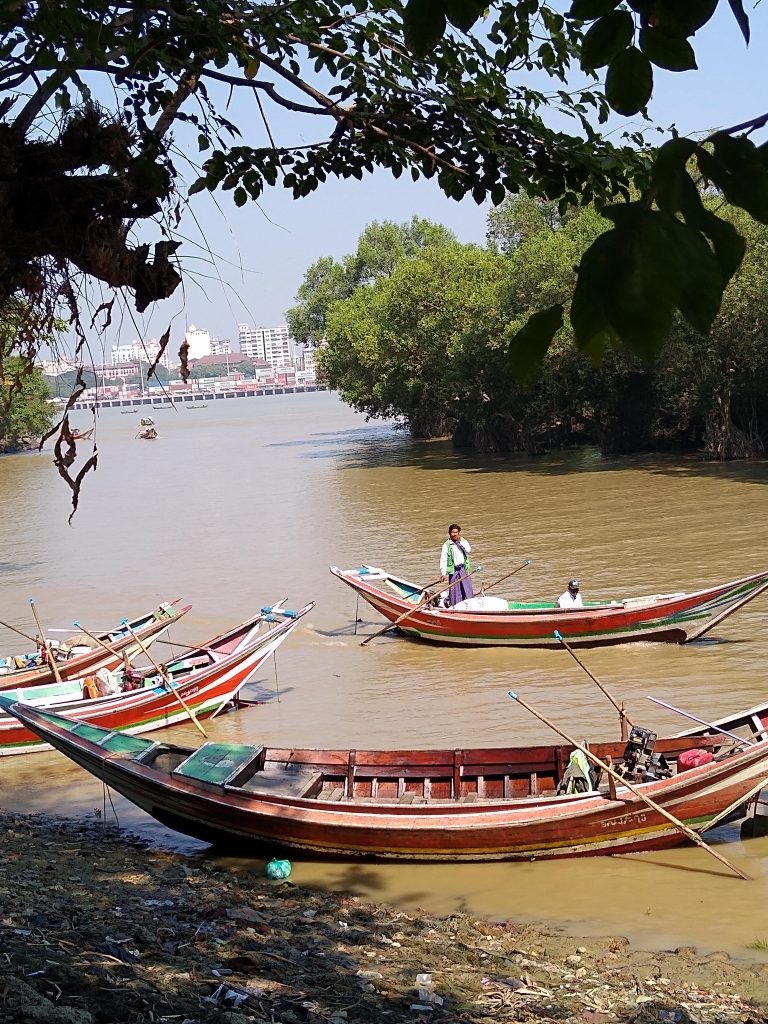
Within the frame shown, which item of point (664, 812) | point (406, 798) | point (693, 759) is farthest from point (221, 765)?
point (693, 759)

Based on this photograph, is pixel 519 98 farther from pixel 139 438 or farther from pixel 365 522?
pixel 139 438

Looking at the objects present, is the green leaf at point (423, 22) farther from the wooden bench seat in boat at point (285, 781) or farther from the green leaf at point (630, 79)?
the wooden bench seat in boat at point (285, 781)

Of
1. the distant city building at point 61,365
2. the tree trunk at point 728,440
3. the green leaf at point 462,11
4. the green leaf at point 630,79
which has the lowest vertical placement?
the tree trunk at point 728,440

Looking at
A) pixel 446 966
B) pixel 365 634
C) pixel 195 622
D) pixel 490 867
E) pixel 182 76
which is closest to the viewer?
pixel 182 76

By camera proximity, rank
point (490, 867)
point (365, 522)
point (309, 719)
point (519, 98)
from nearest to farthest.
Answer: point (519, 98) < point (490, 867) < point (309, 719) < point (365, 522)

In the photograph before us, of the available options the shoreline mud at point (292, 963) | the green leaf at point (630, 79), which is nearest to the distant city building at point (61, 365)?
the shoreline mud at point (292, 963)

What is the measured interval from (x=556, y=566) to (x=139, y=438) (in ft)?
190

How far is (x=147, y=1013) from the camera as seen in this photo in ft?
13.6

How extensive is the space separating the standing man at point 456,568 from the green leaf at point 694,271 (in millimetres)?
13136

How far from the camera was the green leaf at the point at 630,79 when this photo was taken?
164 centimetres

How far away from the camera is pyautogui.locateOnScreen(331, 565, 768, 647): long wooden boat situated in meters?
13.1

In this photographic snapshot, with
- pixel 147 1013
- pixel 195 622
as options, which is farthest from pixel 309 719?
pixel 147 1013

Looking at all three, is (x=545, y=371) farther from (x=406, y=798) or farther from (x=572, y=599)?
(x=406, y=798)

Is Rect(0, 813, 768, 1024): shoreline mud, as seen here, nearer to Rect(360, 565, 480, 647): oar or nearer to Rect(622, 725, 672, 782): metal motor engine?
Rect(622, 725, 672, 782): metal motor engine
